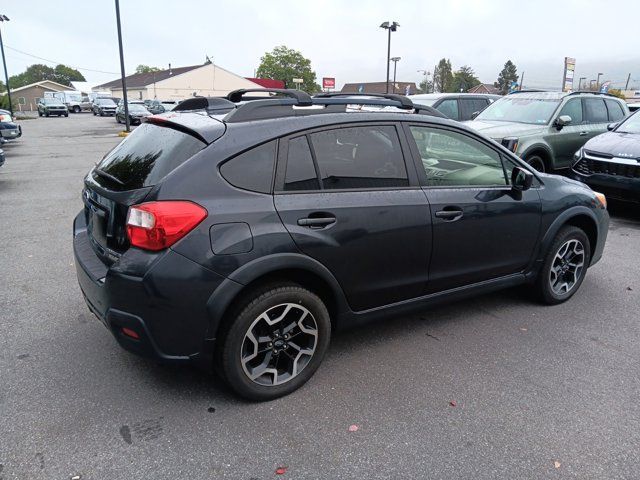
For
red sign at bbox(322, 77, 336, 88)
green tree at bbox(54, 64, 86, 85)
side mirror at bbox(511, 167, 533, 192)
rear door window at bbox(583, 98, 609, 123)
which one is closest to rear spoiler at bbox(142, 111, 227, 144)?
side mirror at bbox(511, 167, 533, 192)

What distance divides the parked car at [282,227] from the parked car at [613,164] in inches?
167

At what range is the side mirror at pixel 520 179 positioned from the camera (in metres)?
3.70

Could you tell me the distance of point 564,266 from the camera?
4.30m

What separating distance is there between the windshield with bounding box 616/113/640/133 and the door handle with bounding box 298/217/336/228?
7.33 meters

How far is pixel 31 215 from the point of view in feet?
23.8

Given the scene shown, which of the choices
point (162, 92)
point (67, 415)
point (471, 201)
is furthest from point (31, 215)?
point (162, 92)

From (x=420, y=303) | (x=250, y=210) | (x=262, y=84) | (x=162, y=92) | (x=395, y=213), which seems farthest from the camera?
(x=262, y=84)

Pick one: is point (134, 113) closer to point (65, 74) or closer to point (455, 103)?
point (455, 103)

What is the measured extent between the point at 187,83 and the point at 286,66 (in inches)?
1124

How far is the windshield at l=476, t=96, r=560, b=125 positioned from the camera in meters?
8.93

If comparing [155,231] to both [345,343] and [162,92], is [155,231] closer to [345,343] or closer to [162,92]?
[345,343]

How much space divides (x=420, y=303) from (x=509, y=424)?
3.31 ft

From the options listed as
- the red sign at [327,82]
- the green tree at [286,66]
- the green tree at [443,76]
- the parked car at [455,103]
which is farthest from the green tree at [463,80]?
the parked car at [455,103]

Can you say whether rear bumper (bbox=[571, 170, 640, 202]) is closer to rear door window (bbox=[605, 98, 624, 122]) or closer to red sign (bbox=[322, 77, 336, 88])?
rear door window (bbox=[605, 98, 624, 122])
